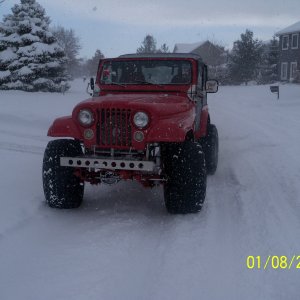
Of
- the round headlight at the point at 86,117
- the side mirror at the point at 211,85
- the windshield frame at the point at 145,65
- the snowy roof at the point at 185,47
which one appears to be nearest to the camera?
the round headlight at the point at 86,117

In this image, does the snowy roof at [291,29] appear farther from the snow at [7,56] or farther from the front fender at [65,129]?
the front fender at [65,129]

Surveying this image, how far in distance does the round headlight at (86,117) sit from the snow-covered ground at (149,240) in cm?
109

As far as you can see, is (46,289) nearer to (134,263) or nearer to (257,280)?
(134,263)

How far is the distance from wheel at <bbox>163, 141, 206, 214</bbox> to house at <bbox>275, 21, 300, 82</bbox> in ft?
119

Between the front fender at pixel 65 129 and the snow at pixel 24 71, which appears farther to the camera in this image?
the snow at pixel 24 71

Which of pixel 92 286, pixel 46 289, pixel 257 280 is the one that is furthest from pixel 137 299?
pixel 257 280

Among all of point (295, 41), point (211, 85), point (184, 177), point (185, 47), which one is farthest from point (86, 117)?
point (185, 47)

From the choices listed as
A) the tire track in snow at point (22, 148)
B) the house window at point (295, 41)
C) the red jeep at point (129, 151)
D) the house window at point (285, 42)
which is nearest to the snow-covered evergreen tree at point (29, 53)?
the tire track in snow at point (22, 148)

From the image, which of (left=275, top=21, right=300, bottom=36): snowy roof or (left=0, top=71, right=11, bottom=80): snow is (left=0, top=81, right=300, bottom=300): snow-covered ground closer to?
(left=0, top=71, right=11, bottom=80): snow

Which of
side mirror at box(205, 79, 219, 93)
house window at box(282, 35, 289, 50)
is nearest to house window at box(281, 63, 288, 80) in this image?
house window at box(282, 35, 289, 50)

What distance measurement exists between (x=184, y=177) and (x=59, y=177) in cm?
144

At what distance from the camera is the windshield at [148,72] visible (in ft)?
18.7

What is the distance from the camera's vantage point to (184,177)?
4.46 meters

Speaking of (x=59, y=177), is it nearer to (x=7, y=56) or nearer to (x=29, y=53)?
(x=29, y=53)
